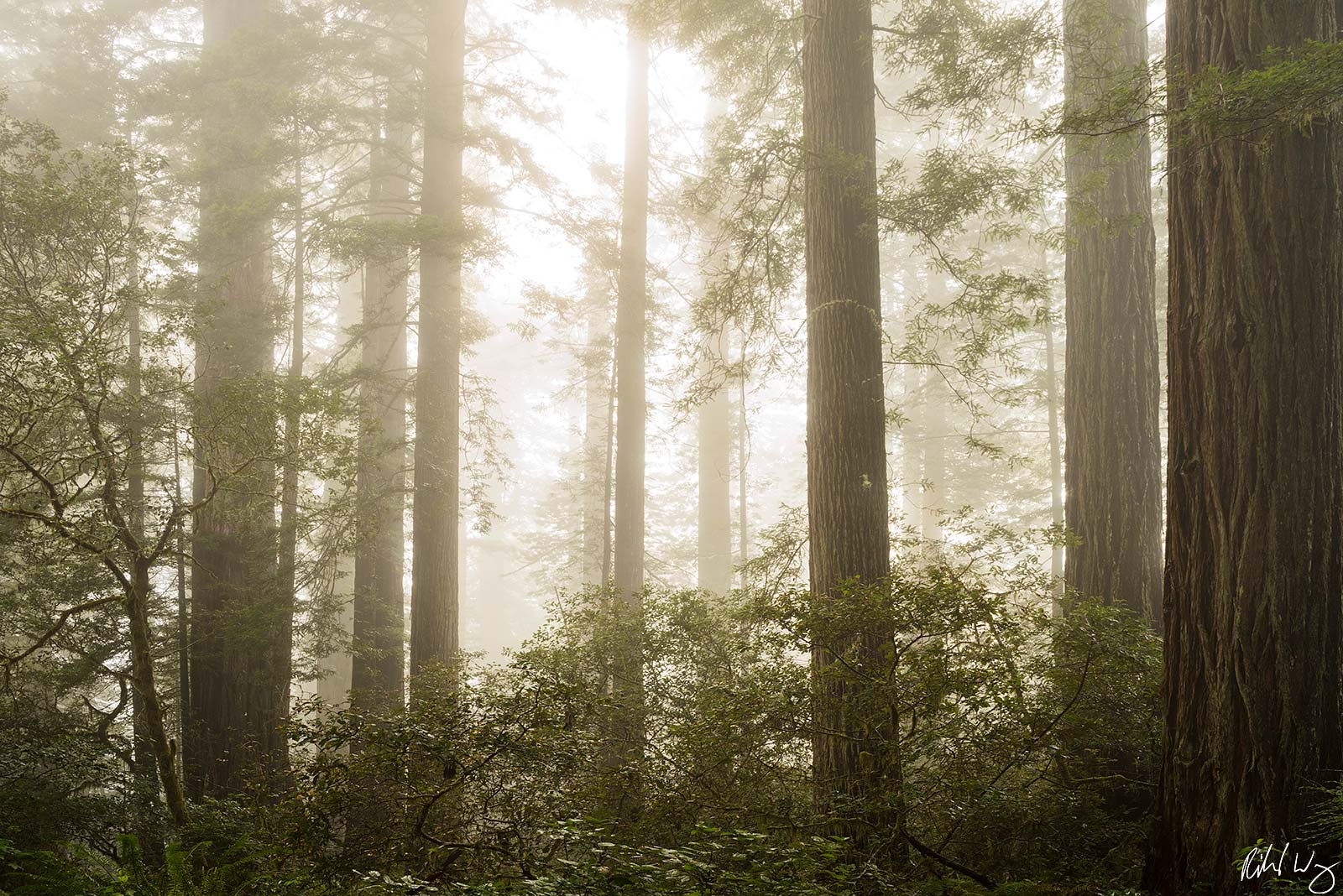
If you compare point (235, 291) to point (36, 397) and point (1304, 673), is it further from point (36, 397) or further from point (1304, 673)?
point (1304, 673)

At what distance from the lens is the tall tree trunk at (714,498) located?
17422 millimetres

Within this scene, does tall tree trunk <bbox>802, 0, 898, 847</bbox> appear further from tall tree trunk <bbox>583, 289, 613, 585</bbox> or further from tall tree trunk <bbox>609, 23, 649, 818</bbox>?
tall tree trunk <bbox>583, 289, 613, 585</bbox>

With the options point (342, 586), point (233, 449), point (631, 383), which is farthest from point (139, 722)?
point (342, 586)

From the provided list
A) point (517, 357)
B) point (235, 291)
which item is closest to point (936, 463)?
Answer: point (235, 291)

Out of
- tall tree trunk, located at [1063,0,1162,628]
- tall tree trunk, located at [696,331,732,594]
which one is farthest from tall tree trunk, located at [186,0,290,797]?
tall tree trunk, located at [696,331,732,594]

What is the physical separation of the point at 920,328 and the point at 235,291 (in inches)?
371

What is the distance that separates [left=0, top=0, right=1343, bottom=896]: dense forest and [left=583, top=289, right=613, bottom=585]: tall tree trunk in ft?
1.23

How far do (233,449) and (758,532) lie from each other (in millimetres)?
5583

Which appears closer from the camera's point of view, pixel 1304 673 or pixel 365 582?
pixel 1304 673

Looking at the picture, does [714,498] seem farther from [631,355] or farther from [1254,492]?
[1254,492]

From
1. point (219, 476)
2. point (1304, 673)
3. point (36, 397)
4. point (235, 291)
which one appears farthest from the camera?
point (235, 291)

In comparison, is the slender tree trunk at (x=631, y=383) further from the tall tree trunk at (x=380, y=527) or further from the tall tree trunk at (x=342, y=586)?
the tall tree trunk at (x=342, y=586)

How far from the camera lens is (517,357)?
32.9m
